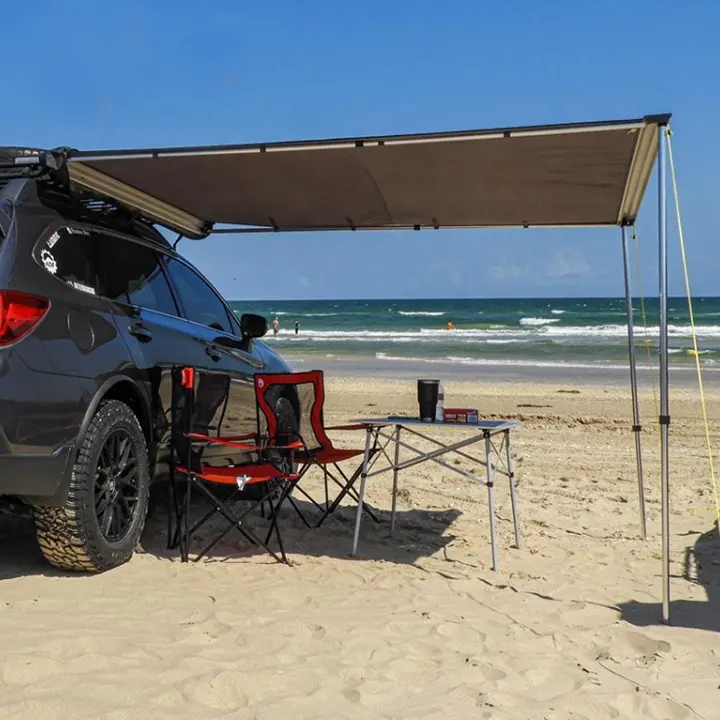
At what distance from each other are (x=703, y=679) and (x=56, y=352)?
2781mm

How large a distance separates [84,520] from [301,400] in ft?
5.79

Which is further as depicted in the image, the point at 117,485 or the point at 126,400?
the point at 126,400

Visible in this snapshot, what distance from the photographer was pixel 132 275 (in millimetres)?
4574

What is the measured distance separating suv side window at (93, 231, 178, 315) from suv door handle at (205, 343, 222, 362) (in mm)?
303

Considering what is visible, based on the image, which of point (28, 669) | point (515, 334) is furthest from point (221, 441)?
point (515, 334)

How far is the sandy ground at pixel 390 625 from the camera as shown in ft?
9.09

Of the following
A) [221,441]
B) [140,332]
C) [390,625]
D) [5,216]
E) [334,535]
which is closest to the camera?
[390,625]

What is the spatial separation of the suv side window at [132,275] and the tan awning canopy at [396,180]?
0.39 metres

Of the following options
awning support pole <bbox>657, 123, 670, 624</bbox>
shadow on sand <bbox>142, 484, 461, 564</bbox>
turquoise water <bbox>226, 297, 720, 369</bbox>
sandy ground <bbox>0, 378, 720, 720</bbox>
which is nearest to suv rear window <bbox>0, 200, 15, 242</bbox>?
sandy ground <bbox>0, 378, 720, 720</bbox>

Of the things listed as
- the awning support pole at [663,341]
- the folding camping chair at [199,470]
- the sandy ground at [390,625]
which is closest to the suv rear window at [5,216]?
the folding camping chair at [199,470]

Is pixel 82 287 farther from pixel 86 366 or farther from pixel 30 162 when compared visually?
pixel 30 162

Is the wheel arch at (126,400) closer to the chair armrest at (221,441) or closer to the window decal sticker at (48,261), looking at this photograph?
the chair armrest at (221,441)

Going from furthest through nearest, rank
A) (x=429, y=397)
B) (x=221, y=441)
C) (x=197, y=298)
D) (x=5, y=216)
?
(x=197, y=298)
(x=429, y=397)
(x=221, y=441)
(x=5, y=216)

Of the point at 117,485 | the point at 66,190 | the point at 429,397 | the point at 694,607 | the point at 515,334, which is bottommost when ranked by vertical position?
the point at 694,607
